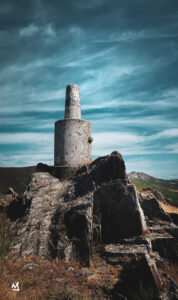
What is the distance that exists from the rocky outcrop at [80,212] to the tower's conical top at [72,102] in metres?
5.85

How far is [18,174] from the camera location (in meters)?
37.3

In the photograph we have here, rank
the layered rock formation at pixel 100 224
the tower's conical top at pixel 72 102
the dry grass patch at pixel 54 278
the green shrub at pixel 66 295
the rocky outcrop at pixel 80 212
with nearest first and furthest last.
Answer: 1. the green shrub at pixel 66 295
2. the dry grass patch at pixel 54 278
3. the layered rock formation at pixel 100 224
4. the rocky outcrop at pixel 80 212
5. the tower's conical top at pixel 72 102

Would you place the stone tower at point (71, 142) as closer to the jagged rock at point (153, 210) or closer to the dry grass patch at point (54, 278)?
the jagged rock at point (153, 210)

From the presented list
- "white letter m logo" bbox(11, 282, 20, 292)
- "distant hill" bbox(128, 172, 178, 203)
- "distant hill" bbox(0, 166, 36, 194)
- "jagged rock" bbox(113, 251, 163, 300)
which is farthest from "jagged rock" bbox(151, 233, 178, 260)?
"distant hill" bbox(0, 166, 36, 194)

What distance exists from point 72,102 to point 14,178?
76.6 feet

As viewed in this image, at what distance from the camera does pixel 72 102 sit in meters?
19.2

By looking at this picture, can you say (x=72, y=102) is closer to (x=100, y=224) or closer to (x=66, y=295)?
(x=100, y=224)

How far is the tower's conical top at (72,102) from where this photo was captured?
62.0ft

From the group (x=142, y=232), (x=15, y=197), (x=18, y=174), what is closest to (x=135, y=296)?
(x=142, y=232)

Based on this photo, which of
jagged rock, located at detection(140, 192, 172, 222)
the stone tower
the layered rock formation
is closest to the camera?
the layered rock formation

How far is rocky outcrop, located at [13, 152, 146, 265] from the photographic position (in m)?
9.82

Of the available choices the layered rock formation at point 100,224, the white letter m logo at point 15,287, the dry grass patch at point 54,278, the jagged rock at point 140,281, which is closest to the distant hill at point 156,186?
the layered rock formation at point 100,224

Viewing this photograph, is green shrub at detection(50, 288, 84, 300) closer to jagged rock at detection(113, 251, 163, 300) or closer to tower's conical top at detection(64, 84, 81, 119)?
jagged rock at detection(113, 251, 163, 300)

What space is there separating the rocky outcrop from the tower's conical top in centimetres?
585
